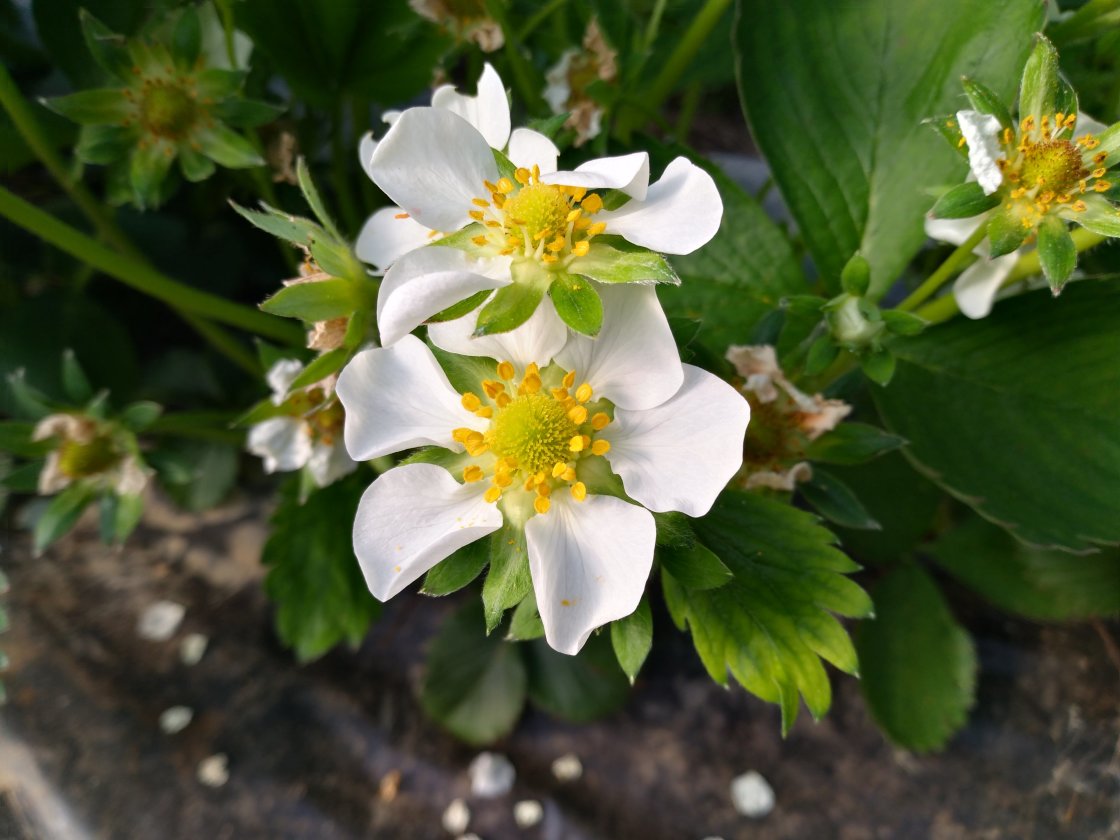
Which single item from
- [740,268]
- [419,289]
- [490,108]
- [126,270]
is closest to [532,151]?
[490,108]

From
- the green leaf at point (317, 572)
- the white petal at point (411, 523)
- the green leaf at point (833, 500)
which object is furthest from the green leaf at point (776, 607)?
the green leaf at point (317, 572)

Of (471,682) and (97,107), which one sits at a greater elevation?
(97,107)

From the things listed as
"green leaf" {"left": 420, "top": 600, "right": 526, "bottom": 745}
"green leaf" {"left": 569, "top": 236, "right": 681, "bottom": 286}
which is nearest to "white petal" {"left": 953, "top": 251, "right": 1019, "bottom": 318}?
"green leaf" {"left": 569, "top": 236, "right": 681, "bottom": 286}

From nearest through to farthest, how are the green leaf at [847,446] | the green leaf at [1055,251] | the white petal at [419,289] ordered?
the white petal at [419,289] → the green leaf at [1055,251] → the green leaf at [847,446]

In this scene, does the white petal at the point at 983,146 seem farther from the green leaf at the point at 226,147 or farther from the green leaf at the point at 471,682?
the green leaf at the point at 471,682

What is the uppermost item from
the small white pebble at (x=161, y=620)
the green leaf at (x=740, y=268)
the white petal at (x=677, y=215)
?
the white petal at (x=677, y=215)

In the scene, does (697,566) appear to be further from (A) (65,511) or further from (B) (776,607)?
(A) (65,511)
